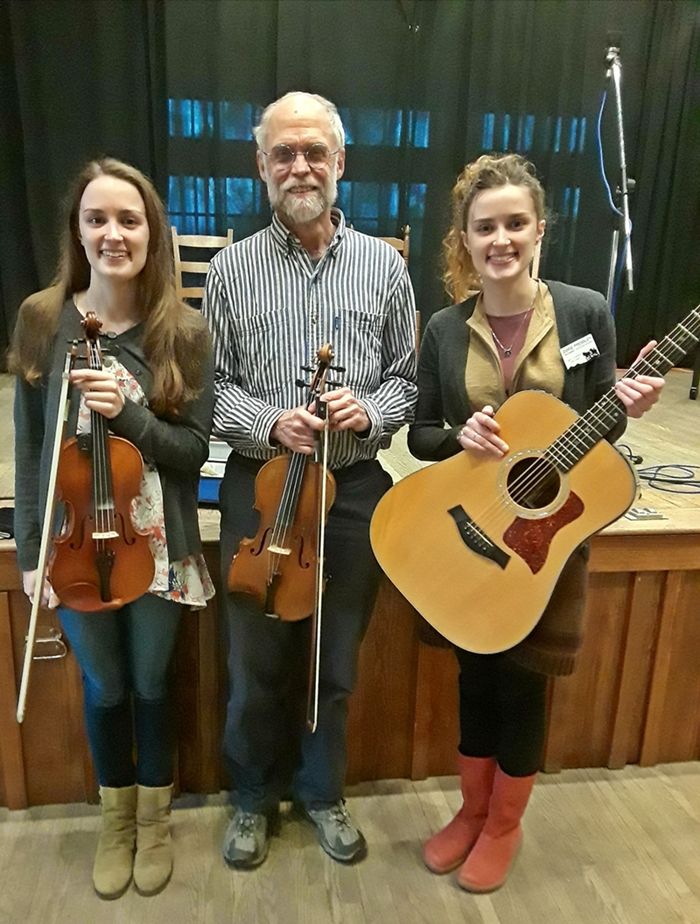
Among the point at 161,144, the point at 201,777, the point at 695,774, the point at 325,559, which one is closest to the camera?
the point at 325,559

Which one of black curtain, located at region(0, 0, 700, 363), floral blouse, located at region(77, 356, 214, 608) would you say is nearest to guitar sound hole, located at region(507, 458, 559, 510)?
floral blouse, located at region(77, 356, 214, 608)

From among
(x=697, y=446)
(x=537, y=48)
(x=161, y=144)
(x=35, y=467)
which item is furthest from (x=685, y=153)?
(x=35, y=467)

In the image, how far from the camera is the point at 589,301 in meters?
1.34

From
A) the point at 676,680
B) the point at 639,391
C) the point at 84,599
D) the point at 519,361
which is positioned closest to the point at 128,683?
the point at 84,599

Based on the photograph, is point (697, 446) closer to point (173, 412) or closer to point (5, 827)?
point (173, 412)

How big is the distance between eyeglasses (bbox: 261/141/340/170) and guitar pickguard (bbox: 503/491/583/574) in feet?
2.39

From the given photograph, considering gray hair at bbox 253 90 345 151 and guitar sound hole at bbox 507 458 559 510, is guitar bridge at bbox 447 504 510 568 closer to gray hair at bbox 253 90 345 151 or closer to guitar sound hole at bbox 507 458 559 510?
guitar sound hole at bbox 507 458 559 510

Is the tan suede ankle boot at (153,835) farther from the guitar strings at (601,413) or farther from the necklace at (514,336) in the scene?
the necklace at (514,336)

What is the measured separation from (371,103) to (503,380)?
11.8 ft

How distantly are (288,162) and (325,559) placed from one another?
2.40 ft

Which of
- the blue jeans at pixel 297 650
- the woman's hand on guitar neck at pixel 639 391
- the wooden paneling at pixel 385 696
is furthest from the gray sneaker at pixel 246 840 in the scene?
the woman's hand on guitar neck at pixel 639 391

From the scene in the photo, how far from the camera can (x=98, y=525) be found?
3.97 ft

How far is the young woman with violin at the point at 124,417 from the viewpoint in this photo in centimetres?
123

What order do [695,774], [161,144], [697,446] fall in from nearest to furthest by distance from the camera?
[695,774] → [697,446] → [161,144]
